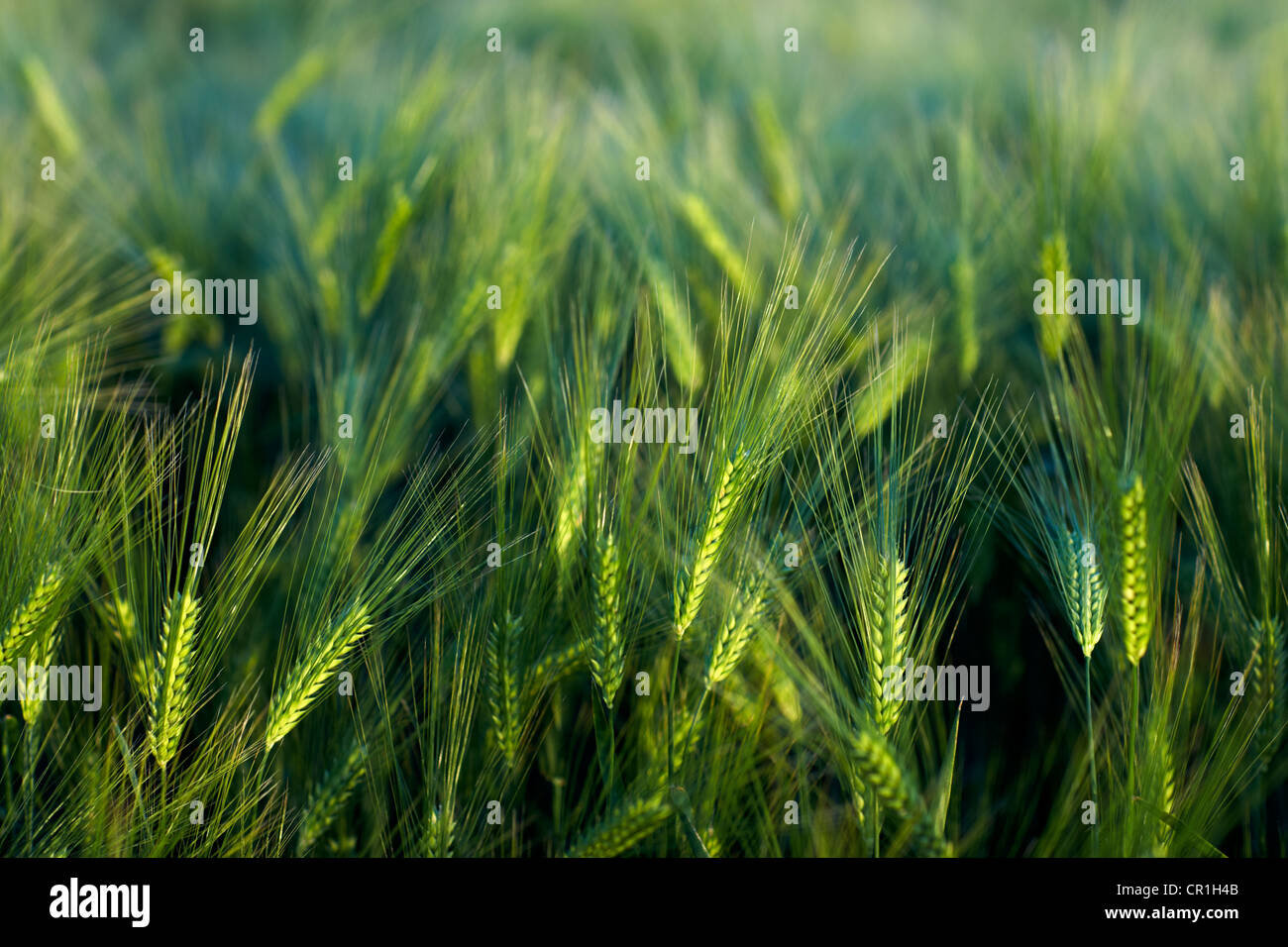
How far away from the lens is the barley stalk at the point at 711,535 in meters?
0.85

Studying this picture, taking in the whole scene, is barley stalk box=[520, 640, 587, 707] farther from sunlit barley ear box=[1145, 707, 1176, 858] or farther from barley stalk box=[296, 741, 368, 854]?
sunlit barley ear box=[1145, 707, 1176, 858]

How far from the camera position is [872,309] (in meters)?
1.26

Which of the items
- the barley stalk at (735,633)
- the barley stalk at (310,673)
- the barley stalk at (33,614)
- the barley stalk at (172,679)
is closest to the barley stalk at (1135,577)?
the barley stalk at (735,633)

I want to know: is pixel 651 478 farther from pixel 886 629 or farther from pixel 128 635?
pixel 128 635

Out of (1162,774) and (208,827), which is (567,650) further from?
(1162,774)

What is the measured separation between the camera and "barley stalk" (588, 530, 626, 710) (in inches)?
33.9

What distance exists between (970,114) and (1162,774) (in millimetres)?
1224

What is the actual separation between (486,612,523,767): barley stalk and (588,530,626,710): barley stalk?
0.25 ft

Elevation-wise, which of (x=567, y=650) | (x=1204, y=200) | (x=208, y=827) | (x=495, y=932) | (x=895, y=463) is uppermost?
(x=1204, y=200)

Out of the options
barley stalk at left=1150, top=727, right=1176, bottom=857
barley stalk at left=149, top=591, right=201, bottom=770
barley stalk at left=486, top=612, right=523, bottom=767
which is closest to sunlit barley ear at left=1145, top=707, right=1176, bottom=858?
barley stalk at left=1150, top=727, right=1176, bottom=857

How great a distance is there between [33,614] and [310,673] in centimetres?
28

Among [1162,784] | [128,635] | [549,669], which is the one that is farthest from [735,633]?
[128,635]

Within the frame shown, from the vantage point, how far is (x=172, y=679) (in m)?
0.84

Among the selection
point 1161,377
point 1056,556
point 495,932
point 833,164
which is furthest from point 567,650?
point 833,164
